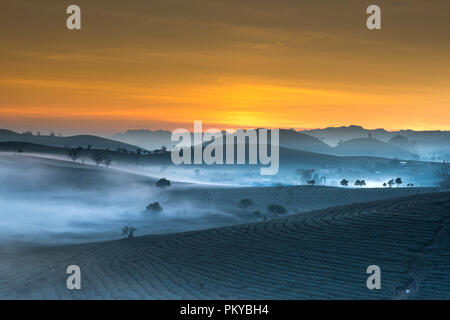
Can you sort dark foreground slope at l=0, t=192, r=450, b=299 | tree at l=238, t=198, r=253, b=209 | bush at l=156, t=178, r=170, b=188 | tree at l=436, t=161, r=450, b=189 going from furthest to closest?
bush at l=156, t=178, r=170, b=188 → tree at l=238, t=198, r=253, b=209 → tree at l=436, t=161, r=450, b=189 → dark foreground slope at l=0, t=192, r=450, b=299

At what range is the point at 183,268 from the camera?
2969 cm

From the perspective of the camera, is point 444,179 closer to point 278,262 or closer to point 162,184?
point 162,184

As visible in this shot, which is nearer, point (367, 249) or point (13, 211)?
point (367, 249)

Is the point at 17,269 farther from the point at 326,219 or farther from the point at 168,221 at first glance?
the point at 168,221

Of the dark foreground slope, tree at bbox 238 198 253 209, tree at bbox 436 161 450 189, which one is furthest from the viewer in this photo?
tree at bbox 238 198 253 209

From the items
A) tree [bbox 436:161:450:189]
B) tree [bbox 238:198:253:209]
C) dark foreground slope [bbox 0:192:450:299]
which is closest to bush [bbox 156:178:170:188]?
tree [bbox 238:198:253:209]

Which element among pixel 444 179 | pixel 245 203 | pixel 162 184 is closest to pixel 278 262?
pixel 245 203

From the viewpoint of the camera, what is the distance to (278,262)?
93.9ft

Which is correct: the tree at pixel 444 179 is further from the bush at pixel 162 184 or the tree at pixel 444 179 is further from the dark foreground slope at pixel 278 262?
the dark foreground slope at pixel 278 262

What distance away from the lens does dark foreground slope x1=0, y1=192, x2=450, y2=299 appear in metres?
23.8

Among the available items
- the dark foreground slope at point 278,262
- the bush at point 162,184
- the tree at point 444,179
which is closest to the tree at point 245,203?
the bush at point 162,184

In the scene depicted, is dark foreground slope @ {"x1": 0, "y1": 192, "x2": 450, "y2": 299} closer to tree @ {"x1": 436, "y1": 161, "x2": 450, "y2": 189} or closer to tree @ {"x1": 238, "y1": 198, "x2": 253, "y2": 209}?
tree @ {"x1": 238, "y1": 198, "x2": 253, "y2": 209}
